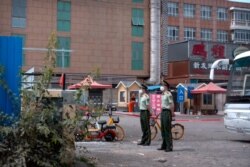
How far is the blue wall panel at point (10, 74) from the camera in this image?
8.46m

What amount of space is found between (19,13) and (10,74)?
46278 mm

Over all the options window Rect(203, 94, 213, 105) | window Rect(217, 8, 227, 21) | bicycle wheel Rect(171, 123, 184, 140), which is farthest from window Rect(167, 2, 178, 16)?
bicycle wheel Rect(171, 123, 184, 140)

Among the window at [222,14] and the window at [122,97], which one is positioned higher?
the window at [222,14]

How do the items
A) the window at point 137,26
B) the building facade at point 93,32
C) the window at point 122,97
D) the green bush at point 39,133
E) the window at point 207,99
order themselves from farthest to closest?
the window at point 137,26 → the building facade at point 93,32 → the window at point 122,97 → the window at point 207,99 → the green bush at point 39,133

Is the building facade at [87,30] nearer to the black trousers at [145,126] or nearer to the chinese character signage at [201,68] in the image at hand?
the chinese character signage at [201,68]

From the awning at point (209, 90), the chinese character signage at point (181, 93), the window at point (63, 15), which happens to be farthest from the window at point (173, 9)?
the awning at point (209, 90)

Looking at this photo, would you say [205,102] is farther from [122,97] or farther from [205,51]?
[205,51]

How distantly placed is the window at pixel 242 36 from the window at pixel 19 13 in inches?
1509

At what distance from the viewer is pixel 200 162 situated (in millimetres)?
10672

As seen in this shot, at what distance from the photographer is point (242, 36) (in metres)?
80.2

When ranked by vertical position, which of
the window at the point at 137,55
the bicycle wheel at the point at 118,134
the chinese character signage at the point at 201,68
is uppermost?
the window at the point at 137,55

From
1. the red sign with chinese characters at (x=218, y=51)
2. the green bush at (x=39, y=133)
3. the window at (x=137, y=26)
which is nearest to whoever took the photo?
the green bush at (x=39, y=133)

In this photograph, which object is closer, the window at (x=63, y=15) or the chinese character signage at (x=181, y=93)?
the chinese character signage at (x=181, y=93)

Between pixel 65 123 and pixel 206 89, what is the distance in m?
31.6
